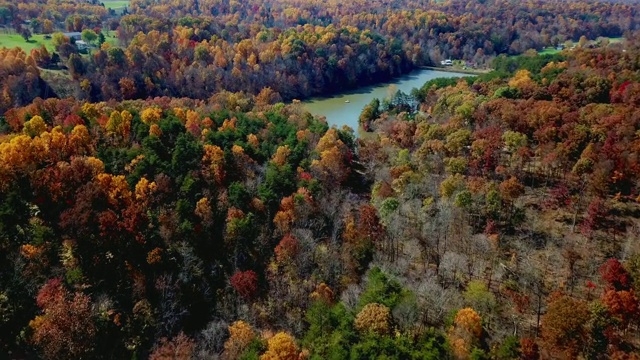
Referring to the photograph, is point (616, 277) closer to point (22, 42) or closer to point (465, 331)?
point (465, 331)

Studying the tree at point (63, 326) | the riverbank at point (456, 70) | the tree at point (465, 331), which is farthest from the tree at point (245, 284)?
the riverbank at point (456, 70)

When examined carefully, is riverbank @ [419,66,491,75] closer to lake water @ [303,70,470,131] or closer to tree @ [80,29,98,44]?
lake water @ [303,70,470,131]

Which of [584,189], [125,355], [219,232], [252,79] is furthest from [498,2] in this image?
[125,355]

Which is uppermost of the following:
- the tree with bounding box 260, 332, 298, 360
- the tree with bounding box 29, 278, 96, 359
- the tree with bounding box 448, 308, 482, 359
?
the tree with bounding box 29, 278, 96, 359

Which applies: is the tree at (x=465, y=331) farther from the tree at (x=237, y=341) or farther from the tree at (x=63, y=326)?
the tree at (x=63, y=326)

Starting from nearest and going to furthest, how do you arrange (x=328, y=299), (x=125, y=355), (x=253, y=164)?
(x=125, y=355) < (x=328, y=299) < (x=253, y=164)

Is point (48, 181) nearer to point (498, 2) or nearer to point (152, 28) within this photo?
point (152, 28)

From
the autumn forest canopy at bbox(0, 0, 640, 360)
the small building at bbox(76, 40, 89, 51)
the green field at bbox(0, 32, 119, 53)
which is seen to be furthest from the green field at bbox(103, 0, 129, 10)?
the autumn forest canopy at bbox(0, 0, 640, 360)
